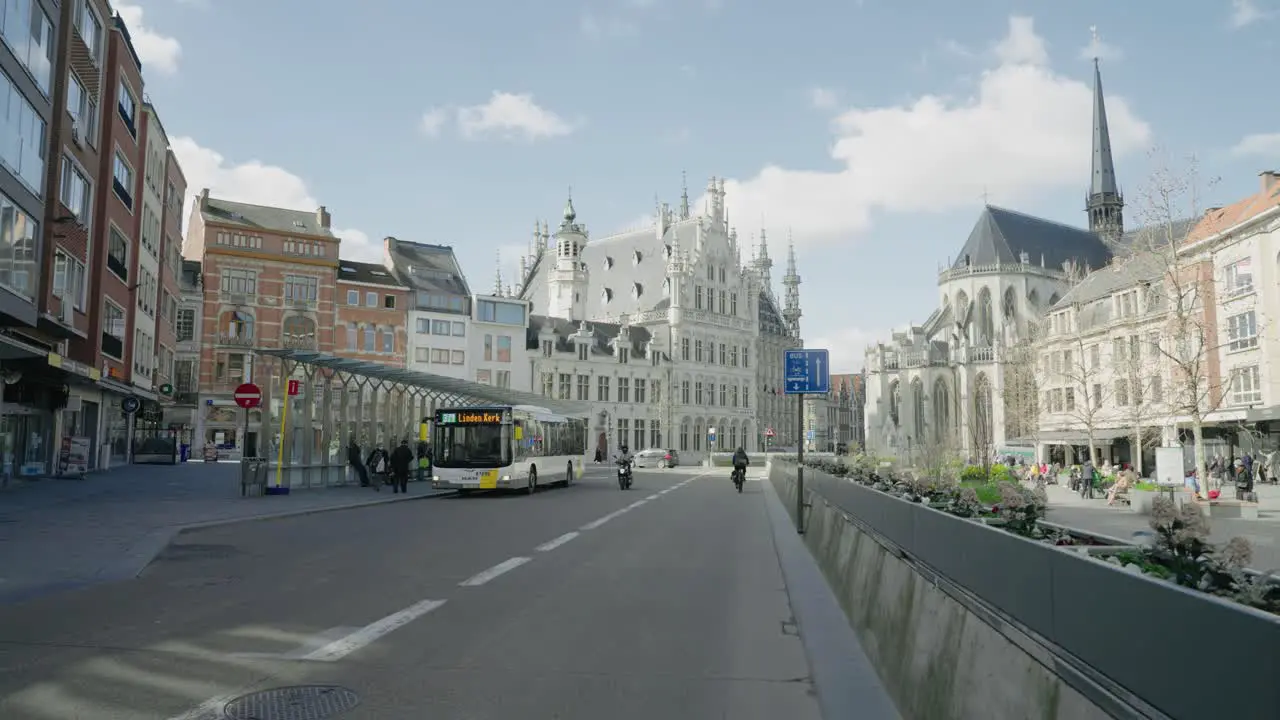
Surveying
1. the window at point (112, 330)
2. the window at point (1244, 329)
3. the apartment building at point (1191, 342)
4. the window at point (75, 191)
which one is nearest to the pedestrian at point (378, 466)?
the window at point (75, 191)

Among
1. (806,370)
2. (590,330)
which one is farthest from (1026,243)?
(806,370)

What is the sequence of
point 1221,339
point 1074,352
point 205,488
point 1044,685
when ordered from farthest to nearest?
point 1074,352, point 1221,339, point 205,488, point 1044,685

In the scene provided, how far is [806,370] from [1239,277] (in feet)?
118

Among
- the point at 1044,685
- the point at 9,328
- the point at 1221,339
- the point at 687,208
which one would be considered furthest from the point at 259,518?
the point at 687,208

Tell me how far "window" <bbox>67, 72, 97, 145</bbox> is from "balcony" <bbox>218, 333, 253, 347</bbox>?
36687 mm

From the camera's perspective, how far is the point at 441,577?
34.0 ft

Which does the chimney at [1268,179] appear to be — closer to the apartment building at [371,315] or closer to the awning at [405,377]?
the awning at [405,377]

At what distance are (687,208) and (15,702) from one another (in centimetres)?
10821

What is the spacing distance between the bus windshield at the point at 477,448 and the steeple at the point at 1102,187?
3317 inches

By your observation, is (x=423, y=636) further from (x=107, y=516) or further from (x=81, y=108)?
(x=81, y=108)

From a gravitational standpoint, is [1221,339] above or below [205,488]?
A: above

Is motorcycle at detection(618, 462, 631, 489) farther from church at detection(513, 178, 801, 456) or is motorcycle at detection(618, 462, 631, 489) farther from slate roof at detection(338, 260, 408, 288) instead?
church at detection(513, 178, 801, 456)

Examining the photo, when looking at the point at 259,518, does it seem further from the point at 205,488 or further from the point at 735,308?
the point at 735,308

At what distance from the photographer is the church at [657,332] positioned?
86.8 metres
